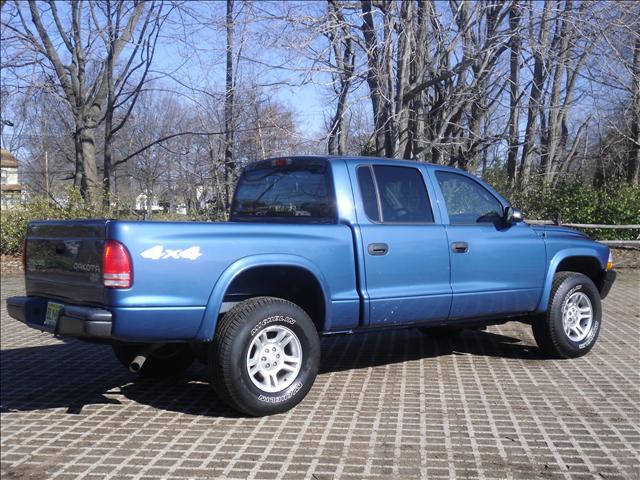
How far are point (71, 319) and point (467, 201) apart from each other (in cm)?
363

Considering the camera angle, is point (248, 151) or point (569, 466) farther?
point (248, 151)

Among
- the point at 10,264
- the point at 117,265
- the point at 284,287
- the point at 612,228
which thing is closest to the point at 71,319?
the point at 117,265

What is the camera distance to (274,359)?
5.09m

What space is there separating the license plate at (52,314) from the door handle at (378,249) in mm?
2287

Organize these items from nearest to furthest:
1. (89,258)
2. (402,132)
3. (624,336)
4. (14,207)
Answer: (89,258) → (624,336) → (402,132) → (14,207)

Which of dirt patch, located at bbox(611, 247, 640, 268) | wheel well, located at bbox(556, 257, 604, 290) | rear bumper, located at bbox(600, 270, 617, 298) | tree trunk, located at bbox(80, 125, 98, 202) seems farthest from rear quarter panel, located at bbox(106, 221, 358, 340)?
tree trunk, located at bbox(80, 125, 98, 202)

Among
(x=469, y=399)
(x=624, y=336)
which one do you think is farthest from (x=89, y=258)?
(x=624, y=336)

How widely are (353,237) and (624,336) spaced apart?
4.44 metres

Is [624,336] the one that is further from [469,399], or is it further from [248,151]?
[248,151]

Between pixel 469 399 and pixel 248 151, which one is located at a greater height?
A: pixel 248 151

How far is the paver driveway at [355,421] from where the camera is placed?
4.09 metres

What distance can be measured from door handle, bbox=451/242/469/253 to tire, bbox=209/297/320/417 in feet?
5.02

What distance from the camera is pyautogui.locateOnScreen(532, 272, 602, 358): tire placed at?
6684 millimetres

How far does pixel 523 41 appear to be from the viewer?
38.2 ft
